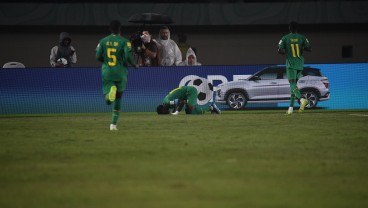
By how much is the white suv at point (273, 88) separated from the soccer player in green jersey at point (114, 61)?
8283 millimetres

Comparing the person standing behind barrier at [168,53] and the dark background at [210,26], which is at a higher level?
the dark background at [210,26]

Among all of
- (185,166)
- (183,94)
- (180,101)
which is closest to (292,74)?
(183,94)

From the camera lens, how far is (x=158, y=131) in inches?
647

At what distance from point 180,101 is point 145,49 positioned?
105 inches

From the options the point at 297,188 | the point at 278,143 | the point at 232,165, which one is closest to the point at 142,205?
the point at 297,188

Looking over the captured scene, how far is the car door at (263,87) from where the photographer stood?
82.0 feet

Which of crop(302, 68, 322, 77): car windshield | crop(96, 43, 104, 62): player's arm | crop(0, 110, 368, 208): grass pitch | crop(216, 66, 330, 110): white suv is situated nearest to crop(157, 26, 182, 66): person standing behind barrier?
crop(216, 66, 330, 110): white suv

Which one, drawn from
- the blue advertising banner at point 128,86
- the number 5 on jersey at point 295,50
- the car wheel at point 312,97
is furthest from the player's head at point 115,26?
the car wheel at point 312,97

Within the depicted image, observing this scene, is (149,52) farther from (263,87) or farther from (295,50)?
(295,50)

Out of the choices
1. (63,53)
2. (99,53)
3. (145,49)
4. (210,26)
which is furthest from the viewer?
(210,26)

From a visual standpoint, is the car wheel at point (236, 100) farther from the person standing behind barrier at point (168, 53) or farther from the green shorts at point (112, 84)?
the green shorts at point (112, 84)

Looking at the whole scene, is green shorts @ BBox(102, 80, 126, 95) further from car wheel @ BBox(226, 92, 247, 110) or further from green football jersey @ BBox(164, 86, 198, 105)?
car wheel @ BBox(226, 92, 247, 110)

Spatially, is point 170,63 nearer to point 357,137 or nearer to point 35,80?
point 35,80

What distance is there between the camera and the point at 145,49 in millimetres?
24938
